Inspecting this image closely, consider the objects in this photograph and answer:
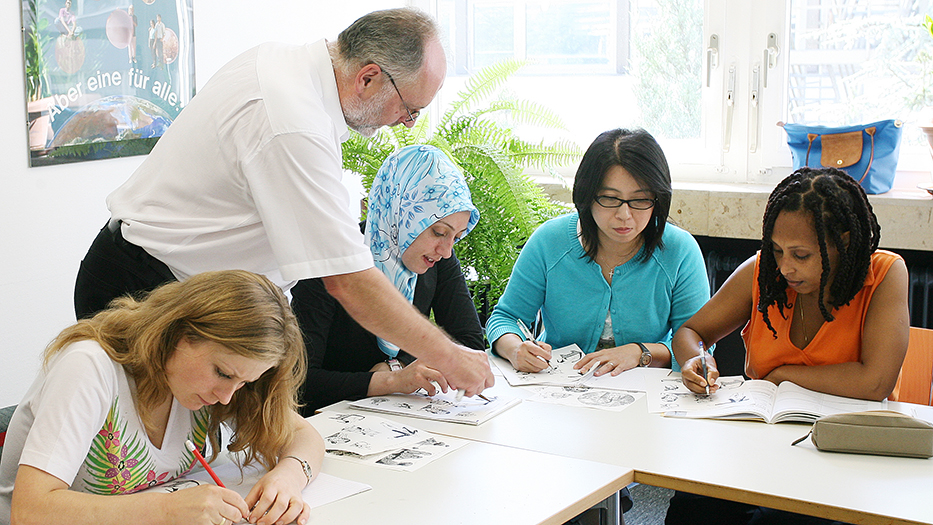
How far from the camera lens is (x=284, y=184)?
63.3 inches

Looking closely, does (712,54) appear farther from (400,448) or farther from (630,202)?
(400,448)

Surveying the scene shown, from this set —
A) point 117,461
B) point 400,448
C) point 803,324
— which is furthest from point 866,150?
point 117,461

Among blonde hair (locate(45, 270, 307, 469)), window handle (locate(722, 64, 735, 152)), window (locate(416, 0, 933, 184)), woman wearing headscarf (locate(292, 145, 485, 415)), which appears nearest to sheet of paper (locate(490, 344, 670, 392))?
woman wearing headscarf (locate(292, 145, 485, 415))

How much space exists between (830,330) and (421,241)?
3.38 ft

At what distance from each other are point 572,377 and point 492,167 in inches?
48.6

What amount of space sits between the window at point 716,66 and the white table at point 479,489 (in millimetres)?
2223

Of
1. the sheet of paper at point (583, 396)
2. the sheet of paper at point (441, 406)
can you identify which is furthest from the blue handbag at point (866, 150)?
the sheet of paper at point (441, 406)

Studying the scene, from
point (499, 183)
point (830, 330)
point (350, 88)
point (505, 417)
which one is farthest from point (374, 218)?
point (830, 330)

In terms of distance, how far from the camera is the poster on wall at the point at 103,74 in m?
2.35

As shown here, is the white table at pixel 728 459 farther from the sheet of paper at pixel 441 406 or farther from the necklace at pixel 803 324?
the necklace at pixel 803 324

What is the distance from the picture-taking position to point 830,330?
2.04m

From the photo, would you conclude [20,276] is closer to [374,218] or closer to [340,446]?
[374,218]

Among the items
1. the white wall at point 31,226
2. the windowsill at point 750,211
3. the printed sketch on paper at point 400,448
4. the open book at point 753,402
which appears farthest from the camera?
the windowsill at point 750,211

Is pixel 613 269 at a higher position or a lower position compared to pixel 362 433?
higher
